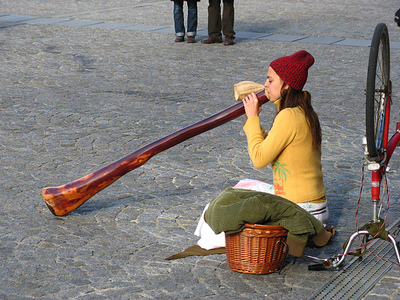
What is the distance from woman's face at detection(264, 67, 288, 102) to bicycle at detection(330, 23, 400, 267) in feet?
1.61

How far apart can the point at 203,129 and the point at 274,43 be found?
7.44m

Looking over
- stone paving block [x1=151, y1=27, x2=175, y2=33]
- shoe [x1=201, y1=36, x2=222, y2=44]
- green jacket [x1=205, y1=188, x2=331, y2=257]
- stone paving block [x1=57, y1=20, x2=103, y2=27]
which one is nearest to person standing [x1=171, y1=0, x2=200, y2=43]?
shoe [x1=201, y1=36, x2=222, y2=44]

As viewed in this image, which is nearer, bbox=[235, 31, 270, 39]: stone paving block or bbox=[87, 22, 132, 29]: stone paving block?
bbox=[235, 31, 270, 39]: stone paving block

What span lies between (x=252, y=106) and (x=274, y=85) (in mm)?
186

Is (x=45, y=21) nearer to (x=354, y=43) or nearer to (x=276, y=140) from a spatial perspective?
(x=354, y=43)

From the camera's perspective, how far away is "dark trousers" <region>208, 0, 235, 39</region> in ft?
35.1

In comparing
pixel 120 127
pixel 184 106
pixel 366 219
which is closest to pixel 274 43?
pixel 184 106

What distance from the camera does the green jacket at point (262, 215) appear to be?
10.6 feet

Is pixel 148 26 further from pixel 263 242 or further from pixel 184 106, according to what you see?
pixel 263 242

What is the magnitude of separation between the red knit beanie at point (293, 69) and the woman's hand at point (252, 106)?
0.24 m

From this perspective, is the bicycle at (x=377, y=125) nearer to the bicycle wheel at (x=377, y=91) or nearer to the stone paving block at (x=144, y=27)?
the bicycle wheel at (x=377, y=91)

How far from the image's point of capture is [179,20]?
35.8 ft

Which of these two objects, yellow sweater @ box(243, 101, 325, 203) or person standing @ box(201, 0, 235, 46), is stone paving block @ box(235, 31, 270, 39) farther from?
yellow sweater @ box(243, 101, 325, 203)

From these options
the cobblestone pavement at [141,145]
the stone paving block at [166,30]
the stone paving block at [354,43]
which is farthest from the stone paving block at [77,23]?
the stone paving block at [354,43]
